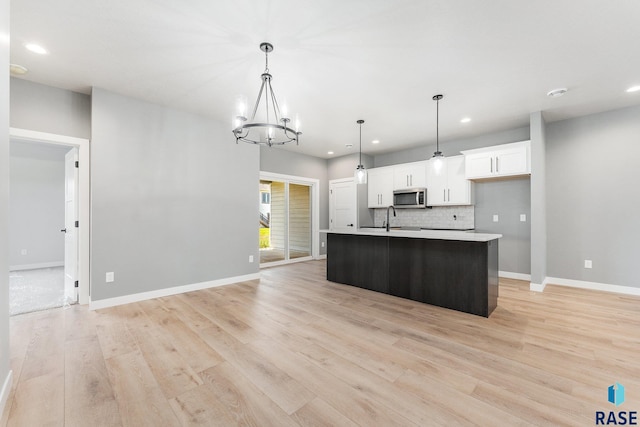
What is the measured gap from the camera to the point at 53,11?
2.13 m

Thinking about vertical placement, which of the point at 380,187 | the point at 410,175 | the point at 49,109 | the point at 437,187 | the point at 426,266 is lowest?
the point at 426,266

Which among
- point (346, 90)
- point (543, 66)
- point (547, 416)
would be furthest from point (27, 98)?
point (543, 66)

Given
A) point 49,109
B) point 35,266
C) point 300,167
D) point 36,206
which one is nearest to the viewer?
point 49,109

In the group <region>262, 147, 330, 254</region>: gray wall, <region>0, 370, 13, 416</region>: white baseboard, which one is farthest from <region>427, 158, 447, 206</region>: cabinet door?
<region>0, 370, 13, 416</region>: white baseboard

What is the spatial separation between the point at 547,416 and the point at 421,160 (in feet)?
17.4

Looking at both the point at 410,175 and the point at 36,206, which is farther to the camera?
the point at 36,206

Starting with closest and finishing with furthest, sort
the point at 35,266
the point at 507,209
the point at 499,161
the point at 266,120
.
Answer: the point at 266,120 → the point at 499,161 → the point at 507,209 → the point at 35,266

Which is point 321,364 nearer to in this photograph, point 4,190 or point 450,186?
point 4,190

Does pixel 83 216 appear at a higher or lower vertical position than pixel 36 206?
lower

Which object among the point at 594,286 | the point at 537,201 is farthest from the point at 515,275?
the point at 537,201

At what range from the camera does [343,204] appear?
7082 mm

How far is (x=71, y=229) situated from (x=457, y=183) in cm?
642

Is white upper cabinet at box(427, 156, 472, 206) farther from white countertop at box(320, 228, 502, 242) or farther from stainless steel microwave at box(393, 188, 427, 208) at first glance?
white countertop at box(320, 228, 502, 242)

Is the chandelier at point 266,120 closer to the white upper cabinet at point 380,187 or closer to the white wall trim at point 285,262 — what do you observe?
the white upper cabinet at point 380,187
